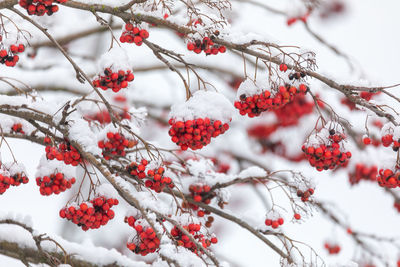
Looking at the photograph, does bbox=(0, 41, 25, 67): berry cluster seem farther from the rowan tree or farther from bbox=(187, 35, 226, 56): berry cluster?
bbox=(187, 35, 226, 56): berry cluster

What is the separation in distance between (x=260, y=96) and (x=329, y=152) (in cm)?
49

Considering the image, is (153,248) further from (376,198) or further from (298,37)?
(376,198)

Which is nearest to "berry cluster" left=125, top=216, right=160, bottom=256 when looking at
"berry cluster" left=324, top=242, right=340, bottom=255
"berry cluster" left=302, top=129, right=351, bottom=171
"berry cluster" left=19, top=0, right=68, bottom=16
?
"berry cluster" left=302, top=129, right=351, bottom=171

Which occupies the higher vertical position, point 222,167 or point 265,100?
point 222,167

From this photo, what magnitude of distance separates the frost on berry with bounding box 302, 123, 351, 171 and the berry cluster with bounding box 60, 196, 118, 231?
3.65 ft

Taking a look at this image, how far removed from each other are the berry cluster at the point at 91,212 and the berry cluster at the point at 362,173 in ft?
10.4

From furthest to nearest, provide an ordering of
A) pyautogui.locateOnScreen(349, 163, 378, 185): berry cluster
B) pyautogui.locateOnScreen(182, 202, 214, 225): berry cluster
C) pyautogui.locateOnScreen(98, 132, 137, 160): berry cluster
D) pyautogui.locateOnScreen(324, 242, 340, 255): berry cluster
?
pyautogui.locateOnScreen(324, 242, 340, 255): berry cluster < pyautogui.locateOnScreen(349, 163, 378, 185): berry cluster < pyautogui.locateOnScreen(182, 202, 214, 225): berry cluster < pyautogui.locateOnScreen(98, 132, 137, 160): berry cluster

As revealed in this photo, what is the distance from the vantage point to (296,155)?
7.13 metres

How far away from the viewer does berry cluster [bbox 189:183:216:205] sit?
326cm

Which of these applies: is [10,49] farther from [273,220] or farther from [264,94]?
[273,220]

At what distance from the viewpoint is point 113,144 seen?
Result: 2.81m

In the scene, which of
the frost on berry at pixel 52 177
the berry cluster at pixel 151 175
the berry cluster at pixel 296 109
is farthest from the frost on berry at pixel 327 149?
the berry cluster at pixel 296 109

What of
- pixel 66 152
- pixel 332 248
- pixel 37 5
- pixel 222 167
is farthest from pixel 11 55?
pixel 332 248

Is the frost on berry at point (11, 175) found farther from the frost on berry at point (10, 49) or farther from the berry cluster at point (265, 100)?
the berry cluster at point (265, 100)
